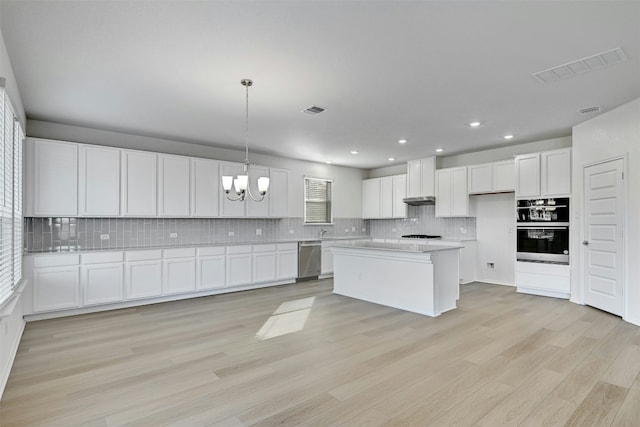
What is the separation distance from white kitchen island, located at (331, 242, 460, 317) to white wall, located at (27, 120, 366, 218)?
242 cm

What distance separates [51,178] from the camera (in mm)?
4699

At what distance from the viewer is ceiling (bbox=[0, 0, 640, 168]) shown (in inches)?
96.3

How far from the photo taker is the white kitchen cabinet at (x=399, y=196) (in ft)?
27.0

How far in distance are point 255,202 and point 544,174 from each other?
5.11 m

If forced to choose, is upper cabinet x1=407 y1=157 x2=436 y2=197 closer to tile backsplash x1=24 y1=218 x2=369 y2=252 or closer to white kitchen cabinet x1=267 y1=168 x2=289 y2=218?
tile backsplash x1=24 y1=218 x2=369 y2=252

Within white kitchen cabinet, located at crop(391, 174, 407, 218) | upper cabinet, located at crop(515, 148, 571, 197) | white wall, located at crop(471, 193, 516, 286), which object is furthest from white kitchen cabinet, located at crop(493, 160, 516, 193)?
white kitchen cabinet, located at crop(391, 174, 407, 218)

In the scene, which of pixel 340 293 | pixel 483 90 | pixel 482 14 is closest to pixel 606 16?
pixel 482 14

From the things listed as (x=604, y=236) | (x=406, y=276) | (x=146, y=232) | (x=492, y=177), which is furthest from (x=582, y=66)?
(x=146, y=232)

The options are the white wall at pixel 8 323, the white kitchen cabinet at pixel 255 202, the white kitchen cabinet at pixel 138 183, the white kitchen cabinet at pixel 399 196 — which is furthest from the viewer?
the white kitchen cabinet at pixel 399 196

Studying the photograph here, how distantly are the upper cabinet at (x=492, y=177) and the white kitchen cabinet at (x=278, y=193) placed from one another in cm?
375

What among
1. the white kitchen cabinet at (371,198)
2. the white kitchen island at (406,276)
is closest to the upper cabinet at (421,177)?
the white kitchen cabinet at (371,198)

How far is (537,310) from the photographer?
4.94 metres

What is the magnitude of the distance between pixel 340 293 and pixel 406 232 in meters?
3.20

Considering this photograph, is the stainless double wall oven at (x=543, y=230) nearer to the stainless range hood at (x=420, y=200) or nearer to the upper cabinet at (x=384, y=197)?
the stainless range hood at (x=420, y=200)
